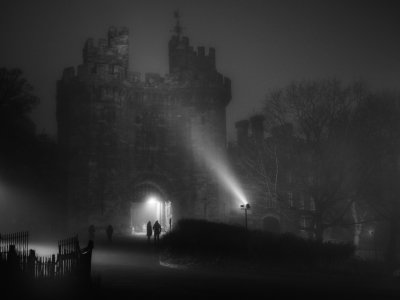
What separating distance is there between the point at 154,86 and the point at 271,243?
22.1 meters

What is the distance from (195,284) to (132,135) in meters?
24.5

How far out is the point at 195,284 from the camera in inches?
619

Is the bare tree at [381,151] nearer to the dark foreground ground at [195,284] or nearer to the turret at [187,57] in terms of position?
the dark foreground ground at [195,284]

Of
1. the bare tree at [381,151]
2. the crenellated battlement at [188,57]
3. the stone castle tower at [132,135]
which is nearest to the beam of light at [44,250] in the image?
the stone castle tower at [132,135]

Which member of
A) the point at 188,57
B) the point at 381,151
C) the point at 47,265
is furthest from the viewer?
the point at 188,57

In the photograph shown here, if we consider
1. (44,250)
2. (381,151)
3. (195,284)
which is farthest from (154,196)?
(195,284)

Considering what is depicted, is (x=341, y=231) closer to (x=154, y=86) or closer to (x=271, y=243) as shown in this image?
(x=154, y=86)

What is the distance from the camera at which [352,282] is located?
19250 mm

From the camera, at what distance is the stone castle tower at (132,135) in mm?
37219

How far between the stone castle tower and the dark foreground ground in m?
14.3

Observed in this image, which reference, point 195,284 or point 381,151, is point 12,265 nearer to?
point 195,284

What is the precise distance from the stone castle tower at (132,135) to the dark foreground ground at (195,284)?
1432 centimetres

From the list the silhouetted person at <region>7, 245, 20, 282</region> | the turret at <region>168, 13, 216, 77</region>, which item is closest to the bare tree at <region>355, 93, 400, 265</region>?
the turret at <region>168, 13, 216, 77</region>

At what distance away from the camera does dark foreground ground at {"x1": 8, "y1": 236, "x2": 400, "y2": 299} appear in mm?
12744
